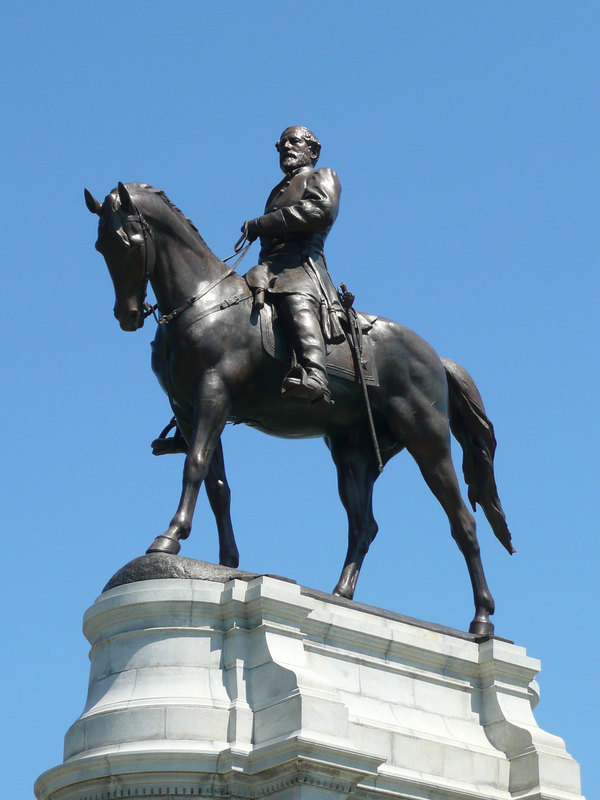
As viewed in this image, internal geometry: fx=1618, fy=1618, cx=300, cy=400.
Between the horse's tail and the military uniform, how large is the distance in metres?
2.11

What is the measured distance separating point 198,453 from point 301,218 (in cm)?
329

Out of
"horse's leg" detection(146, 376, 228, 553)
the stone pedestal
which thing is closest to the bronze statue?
"horse's leg" detection(146, 376, 228, 553)

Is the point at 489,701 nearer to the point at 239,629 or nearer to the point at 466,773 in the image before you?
the point at 466,773

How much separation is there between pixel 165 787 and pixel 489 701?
14.4ft

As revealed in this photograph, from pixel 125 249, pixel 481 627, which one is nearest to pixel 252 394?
pixel 125 249

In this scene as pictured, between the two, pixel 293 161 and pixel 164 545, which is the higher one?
pixel 293 161

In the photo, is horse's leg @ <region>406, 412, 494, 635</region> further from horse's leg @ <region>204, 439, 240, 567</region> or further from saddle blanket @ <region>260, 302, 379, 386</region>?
horse's leg @ <region>204, 439, 240, 567</region>

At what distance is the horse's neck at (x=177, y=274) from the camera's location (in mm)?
17406

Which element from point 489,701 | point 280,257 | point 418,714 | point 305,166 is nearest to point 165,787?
point 418,714

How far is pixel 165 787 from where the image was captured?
14820 millimetres

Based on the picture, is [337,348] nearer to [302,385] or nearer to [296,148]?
[302,385]

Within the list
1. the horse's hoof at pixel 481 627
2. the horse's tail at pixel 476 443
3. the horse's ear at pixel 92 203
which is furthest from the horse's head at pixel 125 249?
the horse's hoof at pixel 481 627

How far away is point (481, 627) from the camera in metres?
18.5

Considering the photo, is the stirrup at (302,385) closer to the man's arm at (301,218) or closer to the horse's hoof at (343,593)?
the man's arm at (301,218)
